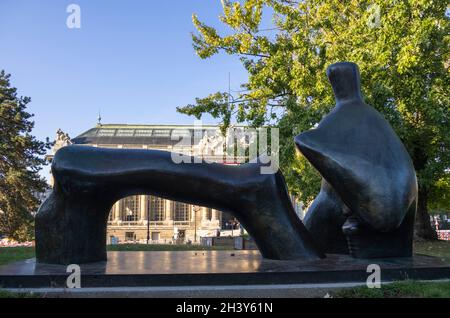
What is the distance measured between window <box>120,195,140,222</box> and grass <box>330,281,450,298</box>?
80291mm

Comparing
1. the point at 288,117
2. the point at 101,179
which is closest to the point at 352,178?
the point at 101,179

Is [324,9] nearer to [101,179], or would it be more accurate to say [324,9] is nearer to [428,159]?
[428,159]

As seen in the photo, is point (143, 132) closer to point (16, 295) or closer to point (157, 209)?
point (157, 209)

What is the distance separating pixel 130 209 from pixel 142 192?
77.9 meters

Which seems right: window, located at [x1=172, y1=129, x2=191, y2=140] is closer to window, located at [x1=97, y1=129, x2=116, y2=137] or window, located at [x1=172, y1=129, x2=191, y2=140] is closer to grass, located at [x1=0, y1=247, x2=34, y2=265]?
window, located at [x1=97, y1=129, x2=116, y2=137]

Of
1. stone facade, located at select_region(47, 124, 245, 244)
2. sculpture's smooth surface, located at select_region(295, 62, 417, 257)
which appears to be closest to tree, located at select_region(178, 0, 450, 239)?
sculpture's smooth surface, located at select_region(295, 62, 417, 257)

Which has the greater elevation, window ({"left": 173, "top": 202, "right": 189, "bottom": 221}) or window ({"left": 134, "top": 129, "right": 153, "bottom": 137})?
window ({"left": 134, "top": 129, "right": 153, "bottom": 137})

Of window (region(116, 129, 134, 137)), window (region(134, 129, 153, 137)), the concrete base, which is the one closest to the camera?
the concrete base

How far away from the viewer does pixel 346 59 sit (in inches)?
683

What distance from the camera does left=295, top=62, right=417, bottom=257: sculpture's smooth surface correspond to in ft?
23.9

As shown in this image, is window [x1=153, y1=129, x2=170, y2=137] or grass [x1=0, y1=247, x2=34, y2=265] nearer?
grass [x1=0, y1=247, x2=34, y2=265]

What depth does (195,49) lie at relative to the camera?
21766 millimetres

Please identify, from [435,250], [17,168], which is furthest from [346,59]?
[17,168]
